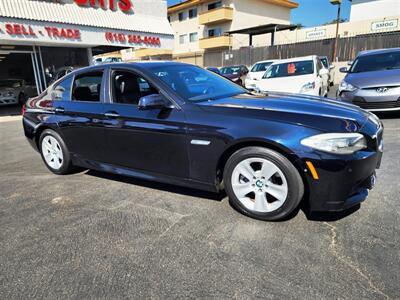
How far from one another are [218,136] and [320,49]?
2301 centimetres

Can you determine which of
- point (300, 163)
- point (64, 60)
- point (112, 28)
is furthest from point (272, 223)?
point (64, 60)

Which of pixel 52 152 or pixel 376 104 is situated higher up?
pixel 376 104

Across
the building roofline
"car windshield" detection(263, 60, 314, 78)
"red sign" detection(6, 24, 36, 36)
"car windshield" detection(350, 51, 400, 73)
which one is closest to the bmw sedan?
"car windshield" detection(350, 51, 400, 73)

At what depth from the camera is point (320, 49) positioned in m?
23.1

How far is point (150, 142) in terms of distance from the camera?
11.6ft

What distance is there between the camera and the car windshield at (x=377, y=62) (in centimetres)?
763

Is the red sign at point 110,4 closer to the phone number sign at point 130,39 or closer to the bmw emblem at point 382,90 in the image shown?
the phone number sign at point 130,39

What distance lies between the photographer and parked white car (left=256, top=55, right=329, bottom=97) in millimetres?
8613

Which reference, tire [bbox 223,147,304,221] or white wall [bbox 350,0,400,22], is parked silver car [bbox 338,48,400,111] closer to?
tire [bbox 223,147,304,221]

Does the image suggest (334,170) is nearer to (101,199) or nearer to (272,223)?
(272,223)

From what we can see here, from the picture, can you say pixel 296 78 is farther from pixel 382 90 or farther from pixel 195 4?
pixel 195 4

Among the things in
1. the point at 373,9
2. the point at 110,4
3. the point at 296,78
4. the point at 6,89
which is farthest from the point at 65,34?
the point at 373,9

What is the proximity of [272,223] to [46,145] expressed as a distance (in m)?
3.65

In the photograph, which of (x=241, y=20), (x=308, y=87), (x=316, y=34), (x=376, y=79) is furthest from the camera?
(x=241, y=20)
